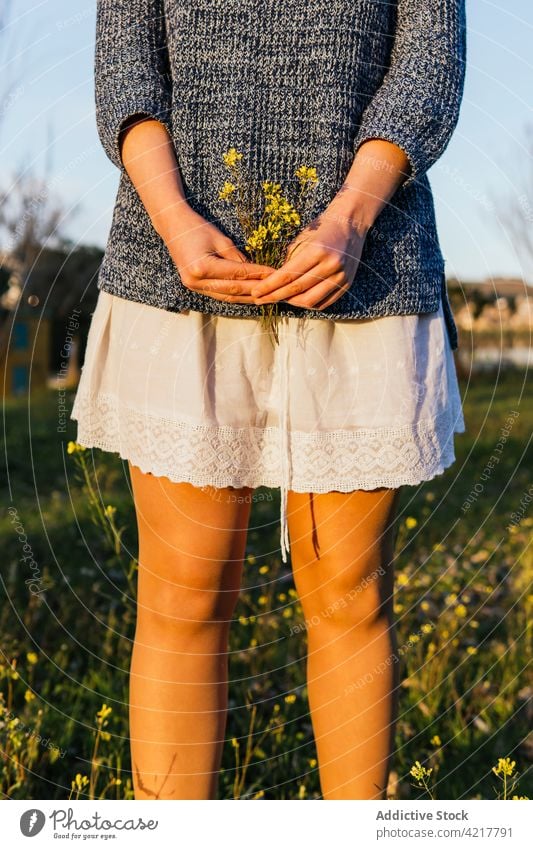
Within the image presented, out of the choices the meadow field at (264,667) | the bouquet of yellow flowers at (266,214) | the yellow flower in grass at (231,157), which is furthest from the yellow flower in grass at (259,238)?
the meadow field at (264,667)

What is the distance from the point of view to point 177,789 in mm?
1410

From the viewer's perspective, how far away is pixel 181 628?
1.40m

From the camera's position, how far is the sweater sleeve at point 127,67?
4.34 feet

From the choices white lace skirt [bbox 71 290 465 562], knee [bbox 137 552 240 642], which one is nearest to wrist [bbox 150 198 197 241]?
white lace skirt [bbox 71 290 465 562]

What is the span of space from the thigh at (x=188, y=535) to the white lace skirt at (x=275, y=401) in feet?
0.14

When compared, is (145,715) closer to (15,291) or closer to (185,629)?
(185,629)

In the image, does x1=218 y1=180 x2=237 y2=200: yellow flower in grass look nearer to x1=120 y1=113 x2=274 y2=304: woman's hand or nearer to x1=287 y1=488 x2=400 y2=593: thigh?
x1=120 y1=113 x2=274 y2=304: woman's hand

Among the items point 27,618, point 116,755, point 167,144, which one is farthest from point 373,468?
point 27,618

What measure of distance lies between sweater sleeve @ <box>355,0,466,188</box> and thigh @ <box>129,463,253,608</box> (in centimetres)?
59

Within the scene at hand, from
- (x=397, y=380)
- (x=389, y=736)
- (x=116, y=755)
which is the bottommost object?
(x=116, y=755)

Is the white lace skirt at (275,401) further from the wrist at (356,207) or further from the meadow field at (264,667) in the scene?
the meadow field at (264,667)

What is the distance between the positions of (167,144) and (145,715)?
0.92 m

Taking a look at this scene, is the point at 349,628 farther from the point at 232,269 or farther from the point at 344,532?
the point at 232,269

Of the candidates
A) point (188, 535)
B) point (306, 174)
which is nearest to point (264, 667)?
point (188, 535)
